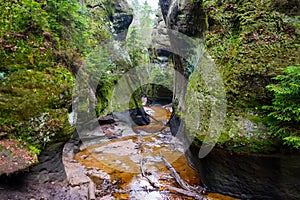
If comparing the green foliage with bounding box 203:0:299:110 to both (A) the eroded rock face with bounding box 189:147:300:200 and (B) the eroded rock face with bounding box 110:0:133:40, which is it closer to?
(A) the eroded rock face with bounding box 189:147:300:200

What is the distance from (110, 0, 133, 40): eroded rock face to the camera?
20344mm

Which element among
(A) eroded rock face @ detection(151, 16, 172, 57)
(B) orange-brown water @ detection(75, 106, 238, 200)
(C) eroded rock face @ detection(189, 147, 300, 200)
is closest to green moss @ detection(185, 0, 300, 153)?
(C) eroded rock face @ detection(189, 147, 300, 200)

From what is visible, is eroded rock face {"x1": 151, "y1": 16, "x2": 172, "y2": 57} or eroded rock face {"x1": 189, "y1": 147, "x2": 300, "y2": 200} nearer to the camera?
eroded rock face {"x1": 189, "y1": 147, "x2": 300, "y2": 200}

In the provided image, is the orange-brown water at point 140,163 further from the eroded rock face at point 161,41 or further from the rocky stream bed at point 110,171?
the eroded rock face at point 161,41

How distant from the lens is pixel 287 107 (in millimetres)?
4566

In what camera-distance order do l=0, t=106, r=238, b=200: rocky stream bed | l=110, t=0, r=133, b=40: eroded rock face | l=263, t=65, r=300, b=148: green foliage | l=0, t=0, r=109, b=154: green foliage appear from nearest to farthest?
l=263, t=65, r=300, b=148: green foliage < l=0, t=0, r=109, b=154: green foliage < l=0, t=106, r=238, b=200: rocky stream bed < l=110, t=0, r=133, b=40: eroded rock face

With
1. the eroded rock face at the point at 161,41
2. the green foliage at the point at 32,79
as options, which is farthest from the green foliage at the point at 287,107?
the eroded rock face at the point at 161,41

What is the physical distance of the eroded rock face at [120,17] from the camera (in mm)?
20344

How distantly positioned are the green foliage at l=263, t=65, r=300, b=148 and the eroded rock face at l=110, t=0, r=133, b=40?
17077 millimetres

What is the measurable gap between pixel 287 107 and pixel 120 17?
19164mm

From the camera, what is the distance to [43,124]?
492 cm

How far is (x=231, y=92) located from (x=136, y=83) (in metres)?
12.4

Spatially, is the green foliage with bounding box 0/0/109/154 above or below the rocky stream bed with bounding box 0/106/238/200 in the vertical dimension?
above

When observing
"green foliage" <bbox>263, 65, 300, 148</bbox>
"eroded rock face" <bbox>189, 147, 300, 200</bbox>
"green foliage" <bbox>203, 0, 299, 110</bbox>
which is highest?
"green foliage" <bbox>203, 0, 299, 110</bbox>
